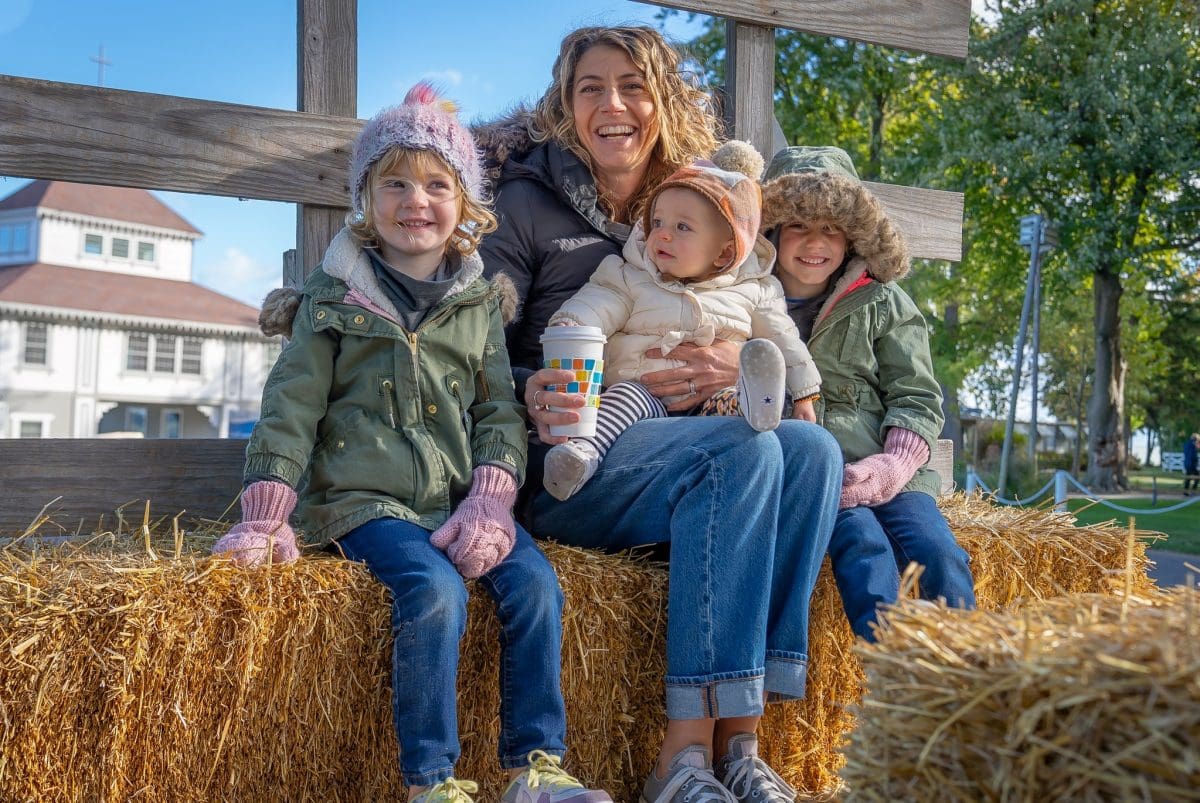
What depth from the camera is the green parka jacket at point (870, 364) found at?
293 centimetres

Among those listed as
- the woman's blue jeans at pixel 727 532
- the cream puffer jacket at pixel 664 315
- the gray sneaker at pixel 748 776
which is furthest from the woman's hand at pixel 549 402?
the gray sneaker at pixel 748 776

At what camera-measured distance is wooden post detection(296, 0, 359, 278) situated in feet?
9.46

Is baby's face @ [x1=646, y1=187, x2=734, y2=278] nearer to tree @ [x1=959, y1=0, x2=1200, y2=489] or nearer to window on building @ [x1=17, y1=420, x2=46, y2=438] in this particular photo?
tree @ [x1=959, y1=0, x2=1200, y2=489]

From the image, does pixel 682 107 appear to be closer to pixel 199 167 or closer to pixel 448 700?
pixel 199 167

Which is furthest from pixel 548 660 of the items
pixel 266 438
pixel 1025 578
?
pixel 1025 578

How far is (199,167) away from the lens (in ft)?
9.12

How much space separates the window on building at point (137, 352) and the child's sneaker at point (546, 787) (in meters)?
57.9

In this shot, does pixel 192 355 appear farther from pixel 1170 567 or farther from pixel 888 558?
pixel 888 558

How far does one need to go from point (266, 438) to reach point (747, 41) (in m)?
2.27

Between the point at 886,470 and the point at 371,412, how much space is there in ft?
4.49

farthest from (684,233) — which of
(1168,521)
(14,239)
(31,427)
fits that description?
(14,239)

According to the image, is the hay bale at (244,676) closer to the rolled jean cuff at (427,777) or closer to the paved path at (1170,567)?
the rolled jean cuff at (427,777)

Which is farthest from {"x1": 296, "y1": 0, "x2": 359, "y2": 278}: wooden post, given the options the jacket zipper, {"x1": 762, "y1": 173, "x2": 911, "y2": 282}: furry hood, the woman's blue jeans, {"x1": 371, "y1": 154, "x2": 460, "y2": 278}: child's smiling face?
{"x1": 762, "y1": 173, "x2": 911, "y2": 282}: furry hood

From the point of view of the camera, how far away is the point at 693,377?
110 inches
